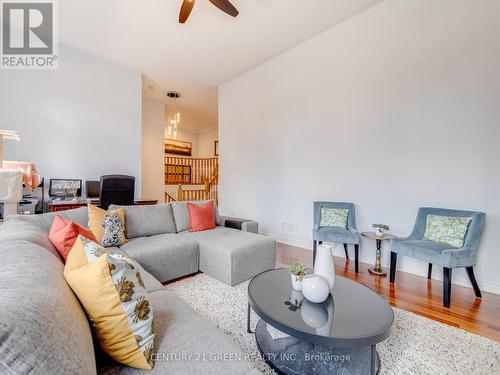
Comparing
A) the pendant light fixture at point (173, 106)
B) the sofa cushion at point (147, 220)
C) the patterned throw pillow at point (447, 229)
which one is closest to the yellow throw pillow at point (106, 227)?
the sofa cushion at point (147, 220)

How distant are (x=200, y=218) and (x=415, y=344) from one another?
2354mm

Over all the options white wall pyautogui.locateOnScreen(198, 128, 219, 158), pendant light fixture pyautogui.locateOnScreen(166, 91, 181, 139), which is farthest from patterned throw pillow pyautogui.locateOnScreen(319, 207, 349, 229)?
white wall pyautogui.locateOnScreen(198, 128, 219, 158)

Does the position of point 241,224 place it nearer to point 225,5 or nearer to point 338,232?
point 338,232

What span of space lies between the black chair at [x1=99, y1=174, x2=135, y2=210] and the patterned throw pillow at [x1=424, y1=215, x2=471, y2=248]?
14.1 ft

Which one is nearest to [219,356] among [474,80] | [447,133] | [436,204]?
[436,204]

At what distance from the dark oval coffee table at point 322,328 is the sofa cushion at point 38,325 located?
84cm

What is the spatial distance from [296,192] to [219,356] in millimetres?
3160

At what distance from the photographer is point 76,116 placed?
3.93 meters

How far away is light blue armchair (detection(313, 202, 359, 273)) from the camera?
275 centimetres

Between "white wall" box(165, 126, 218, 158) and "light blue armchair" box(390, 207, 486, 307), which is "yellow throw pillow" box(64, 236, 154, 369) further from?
"white wall" box(165, 126, 218, 158)

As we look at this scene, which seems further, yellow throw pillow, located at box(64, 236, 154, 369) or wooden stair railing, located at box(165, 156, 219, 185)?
wooden stair railing, located at box(165, 156, 219, 185)

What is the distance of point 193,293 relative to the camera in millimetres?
2117

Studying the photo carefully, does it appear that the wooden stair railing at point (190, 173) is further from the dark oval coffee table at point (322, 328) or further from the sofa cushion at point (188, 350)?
the sofa cushion at point (188, 350)

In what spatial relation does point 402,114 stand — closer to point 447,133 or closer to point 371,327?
point 447,133
